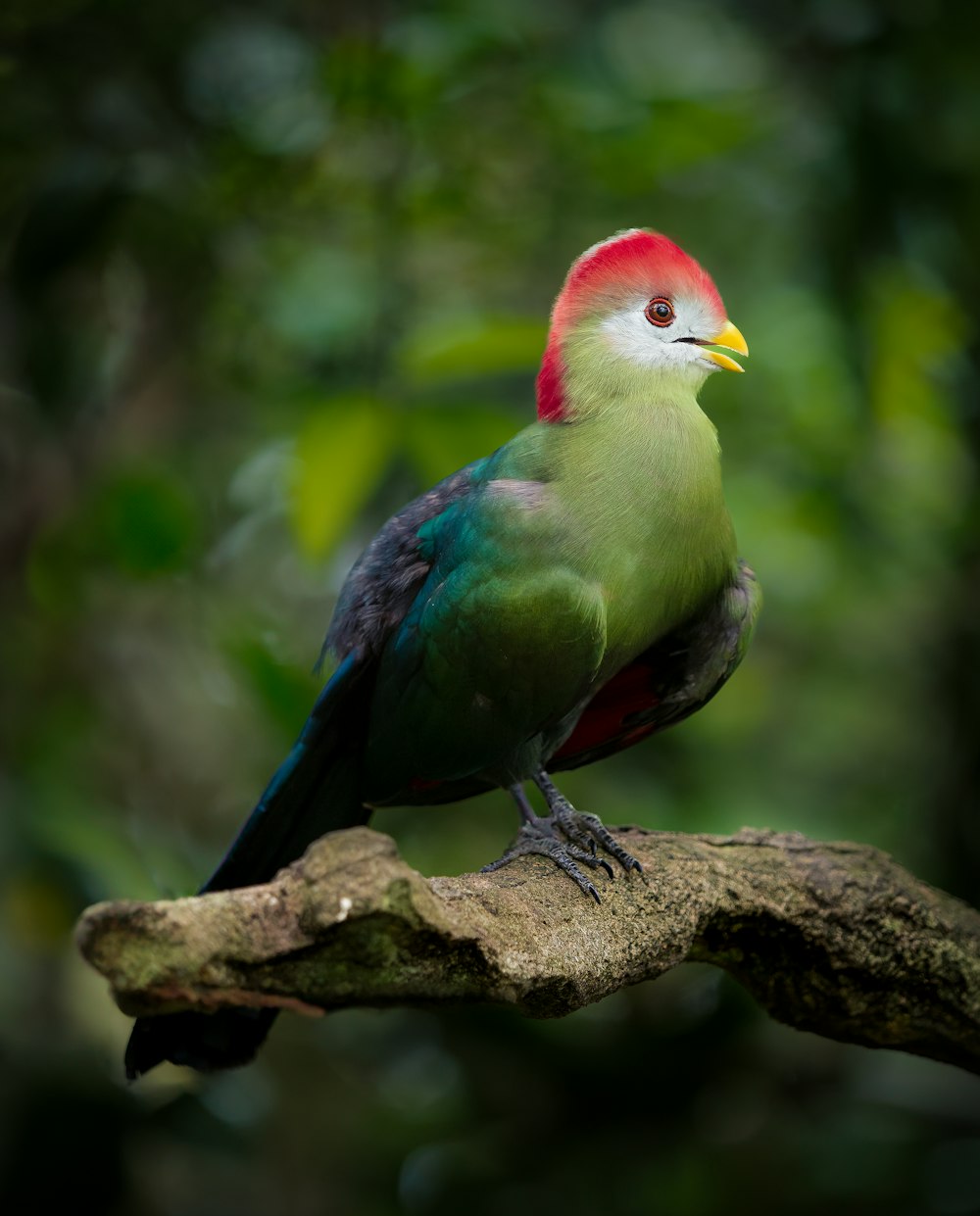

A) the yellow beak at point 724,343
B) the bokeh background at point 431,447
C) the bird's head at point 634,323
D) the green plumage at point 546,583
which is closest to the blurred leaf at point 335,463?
the bokeh background at point 431,447

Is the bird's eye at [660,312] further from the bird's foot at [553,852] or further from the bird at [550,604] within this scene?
the bird's foot at [553,852]

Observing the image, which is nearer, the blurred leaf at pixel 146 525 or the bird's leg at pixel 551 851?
the bird's leg at pixel 551 851

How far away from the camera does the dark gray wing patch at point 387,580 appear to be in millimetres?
2674

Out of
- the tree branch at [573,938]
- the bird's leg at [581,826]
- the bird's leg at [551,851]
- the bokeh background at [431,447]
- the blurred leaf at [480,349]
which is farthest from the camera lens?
the bokeh background at [431,447]

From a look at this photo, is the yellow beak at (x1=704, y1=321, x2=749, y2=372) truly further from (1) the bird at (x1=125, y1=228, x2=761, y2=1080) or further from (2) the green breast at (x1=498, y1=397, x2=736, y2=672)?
(2) the green breast at (x1=498, y1=397, x2=736, y2=672)

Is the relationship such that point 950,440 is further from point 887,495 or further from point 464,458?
point 464,458

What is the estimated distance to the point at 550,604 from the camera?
7.90 feet

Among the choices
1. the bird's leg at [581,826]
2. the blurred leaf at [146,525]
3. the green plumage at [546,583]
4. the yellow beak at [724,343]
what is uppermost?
the yellow beak at [724,343]

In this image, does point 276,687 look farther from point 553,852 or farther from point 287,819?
point 553,852

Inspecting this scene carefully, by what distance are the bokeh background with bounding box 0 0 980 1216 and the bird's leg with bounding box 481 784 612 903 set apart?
0.68m

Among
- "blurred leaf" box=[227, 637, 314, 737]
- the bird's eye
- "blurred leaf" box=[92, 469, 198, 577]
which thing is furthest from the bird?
"blurred leaf" box=[92, 469, 198, 577]

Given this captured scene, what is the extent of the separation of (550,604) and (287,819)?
29.2 inches

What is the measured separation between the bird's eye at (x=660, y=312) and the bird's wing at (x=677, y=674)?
53cm

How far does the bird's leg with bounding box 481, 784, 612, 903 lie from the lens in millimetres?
2371
